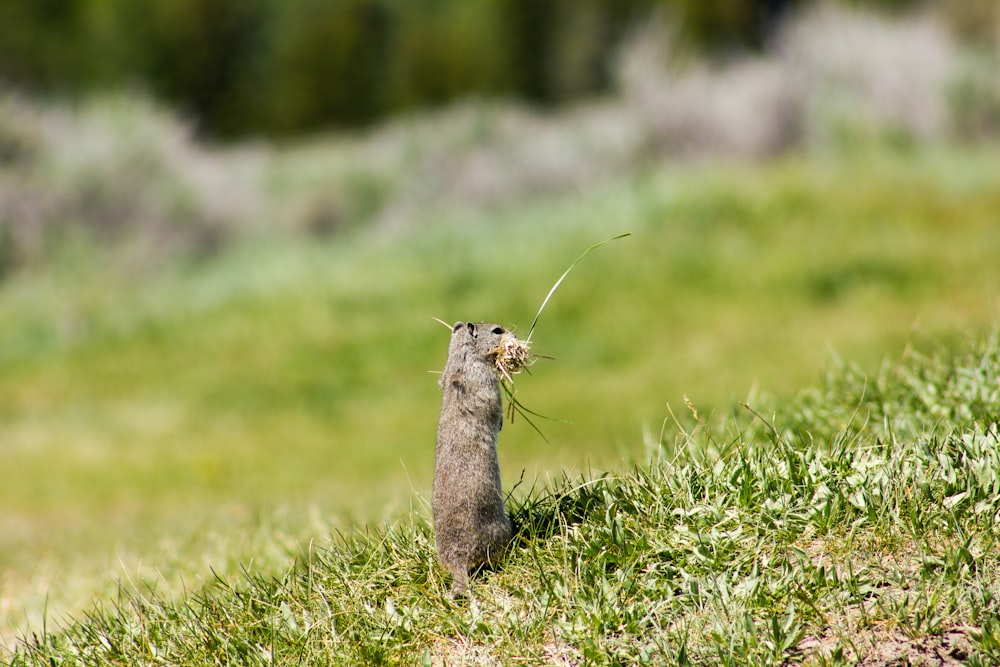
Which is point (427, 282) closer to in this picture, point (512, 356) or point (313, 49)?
point (512, 356)

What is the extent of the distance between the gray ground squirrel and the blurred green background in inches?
18.2

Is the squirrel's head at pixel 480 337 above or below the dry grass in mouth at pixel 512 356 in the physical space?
above

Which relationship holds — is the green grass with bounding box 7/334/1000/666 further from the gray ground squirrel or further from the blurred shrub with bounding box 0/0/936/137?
the blurred shrub with bounding box 0/0/936/137

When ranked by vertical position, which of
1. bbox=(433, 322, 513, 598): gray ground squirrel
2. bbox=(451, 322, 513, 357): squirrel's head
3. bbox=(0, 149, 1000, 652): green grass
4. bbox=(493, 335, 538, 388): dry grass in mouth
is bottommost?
bbox=(433, 322, 513, 598): gray ground squirrel

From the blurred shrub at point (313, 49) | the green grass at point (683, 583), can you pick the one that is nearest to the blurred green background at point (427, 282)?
the green grass at point (683, 583)

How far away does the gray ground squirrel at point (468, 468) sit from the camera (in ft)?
10.3

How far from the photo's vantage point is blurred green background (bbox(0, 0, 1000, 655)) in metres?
7.59

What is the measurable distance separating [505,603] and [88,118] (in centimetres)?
1583

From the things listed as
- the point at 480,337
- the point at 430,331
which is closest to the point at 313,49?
the point at 430,331

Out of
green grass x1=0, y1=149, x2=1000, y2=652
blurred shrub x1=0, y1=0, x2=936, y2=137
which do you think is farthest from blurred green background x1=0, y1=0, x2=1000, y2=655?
blurred shrub x1=0, y1=0, x2=936, y2=137

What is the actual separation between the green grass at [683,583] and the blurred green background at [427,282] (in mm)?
451

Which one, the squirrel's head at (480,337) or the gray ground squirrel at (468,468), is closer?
the gray ground squirrel at (468,468)

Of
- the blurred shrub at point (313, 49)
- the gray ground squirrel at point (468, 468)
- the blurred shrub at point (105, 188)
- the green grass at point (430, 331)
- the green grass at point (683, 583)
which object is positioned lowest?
the green grass at point (683, 583)

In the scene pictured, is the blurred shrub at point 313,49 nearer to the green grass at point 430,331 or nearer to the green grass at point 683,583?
the green grass at point 430,331
